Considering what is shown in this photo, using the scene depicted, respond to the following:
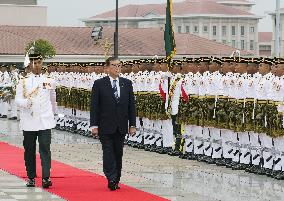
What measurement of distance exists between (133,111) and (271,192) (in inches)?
89.8

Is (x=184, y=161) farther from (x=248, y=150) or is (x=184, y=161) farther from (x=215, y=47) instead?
(x=215, y=47)

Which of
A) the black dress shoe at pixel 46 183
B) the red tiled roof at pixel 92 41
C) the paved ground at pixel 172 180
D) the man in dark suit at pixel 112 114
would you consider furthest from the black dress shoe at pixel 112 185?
the red tiled roof at pixel 92 41

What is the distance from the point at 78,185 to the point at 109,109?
4.33ft

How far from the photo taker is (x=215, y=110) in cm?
1792

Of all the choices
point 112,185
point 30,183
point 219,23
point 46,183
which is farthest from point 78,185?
point 219,23

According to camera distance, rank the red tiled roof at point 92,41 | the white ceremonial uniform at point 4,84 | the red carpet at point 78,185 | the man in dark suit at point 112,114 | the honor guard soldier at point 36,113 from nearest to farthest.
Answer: the red carpet at point 78,185 → the man in dark suit at point 112,114 → the honor guard soldier at point 36,113 → the white ceremonial uniform at point 4,84 → the red tiled roof at point 92,41

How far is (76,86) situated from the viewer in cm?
2798

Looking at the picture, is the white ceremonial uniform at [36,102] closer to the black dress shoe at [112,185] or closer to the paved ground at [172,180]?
the paved ground at [172,180]

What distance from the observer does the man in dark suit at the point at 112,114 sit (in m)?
14.5

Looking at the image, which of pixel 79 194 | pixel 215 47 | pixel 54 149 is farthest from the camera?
pixel 215 47

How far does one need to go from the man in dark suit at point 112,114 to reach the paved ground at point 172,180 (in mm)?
695

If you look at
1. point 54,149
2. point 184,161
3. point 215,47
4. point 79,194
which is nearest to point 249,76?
point 184,161

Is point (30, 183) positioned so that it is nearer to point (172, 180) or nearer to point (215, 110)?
point (172, 180)

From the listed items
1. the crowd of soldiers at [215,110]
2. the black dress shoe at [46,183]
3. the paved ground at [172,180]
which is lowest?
the paved ground at [172,180]
